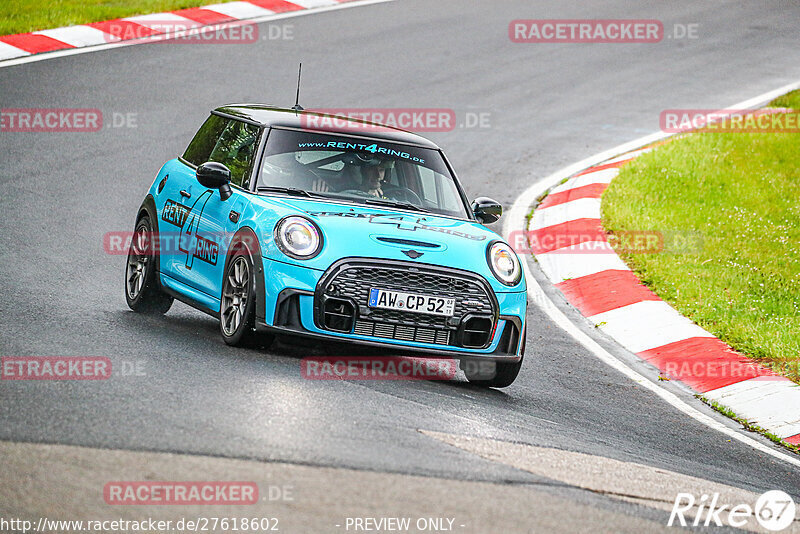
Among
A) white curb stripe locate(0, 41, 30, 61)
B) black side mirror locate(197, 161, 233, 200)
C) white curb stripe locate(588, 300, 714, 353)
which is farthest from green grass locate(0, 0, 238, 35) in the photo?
white curb stripe locate(588, 300, 714, 353)

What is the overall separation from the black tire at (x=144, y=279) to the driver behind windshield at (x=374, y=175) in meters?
1.76

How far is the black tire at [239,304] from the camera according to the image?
7.09m

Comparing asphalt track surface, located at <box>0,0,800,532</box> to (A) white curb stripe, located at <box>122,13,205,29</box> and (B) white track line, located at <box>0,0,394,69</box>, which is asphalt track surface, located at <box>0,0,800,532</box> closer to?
(B) white track line, located at <box>0,0,394,69</box>

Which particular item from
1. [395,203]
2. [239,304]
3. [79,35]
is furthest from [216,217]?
[79,35]

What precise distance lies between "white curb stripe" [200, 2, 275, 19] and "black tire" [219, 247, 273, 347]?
42.9 ft

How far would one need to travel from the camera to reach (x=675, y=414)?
7879 millimetres

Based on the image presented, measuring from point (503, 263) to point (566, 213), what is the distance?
5.64 meters

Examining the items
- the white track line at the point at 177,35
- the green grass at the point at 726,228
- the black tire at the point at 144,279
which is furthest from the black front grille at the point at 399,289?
the white track line at the point at 177,35

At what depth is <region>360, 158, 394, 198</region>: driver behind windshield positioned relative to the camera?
26.4 ft

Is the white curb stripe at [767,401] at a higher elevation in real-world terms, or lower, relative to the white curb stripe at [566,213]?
lower

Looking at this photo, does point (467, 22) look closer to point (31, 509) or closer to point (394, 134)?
point (394, 134)

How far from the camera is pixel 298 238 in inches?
276

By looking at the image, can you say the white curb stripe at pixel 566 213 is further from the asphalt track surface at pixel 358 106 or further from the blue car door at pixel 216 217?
the blue car door at pixel 216 217

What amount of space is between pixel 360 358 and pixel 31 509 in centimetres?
338
